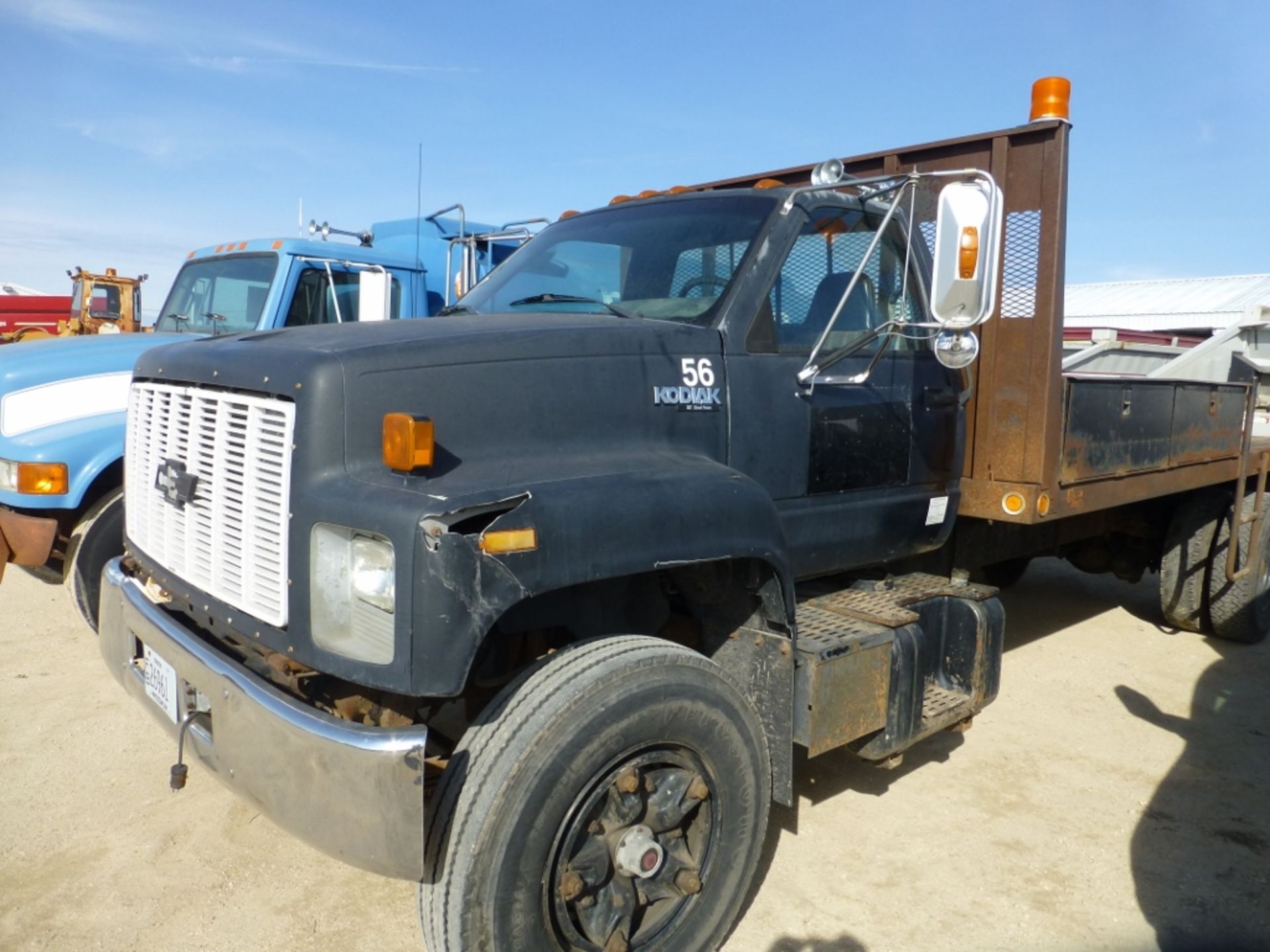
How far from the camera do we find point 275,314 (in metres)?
6.09

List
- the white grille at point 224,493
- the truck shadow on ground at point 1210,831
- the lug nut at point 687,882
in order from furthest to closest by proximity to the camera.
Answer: the truck shadow on ground at point 1210,831
the lug nut at point 687,882
the white grille at point 224,493

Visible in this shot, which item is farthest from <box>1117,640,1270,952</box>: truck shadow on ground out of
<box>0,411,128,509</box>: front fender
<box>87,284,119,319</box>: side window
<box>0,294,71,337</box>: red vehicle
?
<box>0,294,71,337</box>: red vehicle

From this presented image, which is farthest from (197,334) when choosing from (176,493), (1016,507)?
(1016,507)

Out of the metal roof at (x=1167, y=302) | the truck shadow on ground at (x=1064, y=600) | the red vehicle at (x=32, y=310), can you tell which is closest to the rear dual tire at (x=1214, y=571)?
the truck shadow on ground at (x=1064, y=600)

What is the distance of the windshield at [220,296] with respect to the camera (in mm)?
6238

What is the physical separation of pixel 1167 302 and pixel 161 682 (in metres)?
34.9

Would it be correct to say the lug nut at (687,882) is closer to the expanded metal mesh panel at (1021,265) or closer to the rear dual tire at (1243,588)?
the expanded metal mesh panel at (1021,265)

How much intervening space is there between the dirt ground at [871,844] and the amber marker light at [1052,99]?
8.69 ft

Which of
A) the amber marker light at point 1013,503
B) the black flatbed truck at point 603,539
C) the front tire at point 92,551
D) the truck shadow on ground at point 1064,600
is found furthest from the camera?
the truck shadow on ground at point 1064,600

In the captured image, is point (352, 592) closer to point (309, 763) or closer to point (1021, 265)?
point (309, 763)

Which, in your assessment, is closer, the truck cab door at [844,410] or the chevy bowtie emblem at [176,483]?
the chevy bowtie emblem at [176,483]

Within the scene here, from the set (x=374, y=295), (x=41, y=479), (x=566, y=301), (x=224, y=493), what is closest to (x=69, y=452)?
(x=41, y=479)

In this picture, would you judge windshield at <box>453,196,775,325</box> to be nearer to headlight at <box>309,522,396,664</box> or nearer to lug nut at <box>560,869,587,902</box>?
headlight at <box>309,522,396,664</box>

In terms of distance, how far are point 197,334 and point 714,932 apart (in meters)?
5.01
